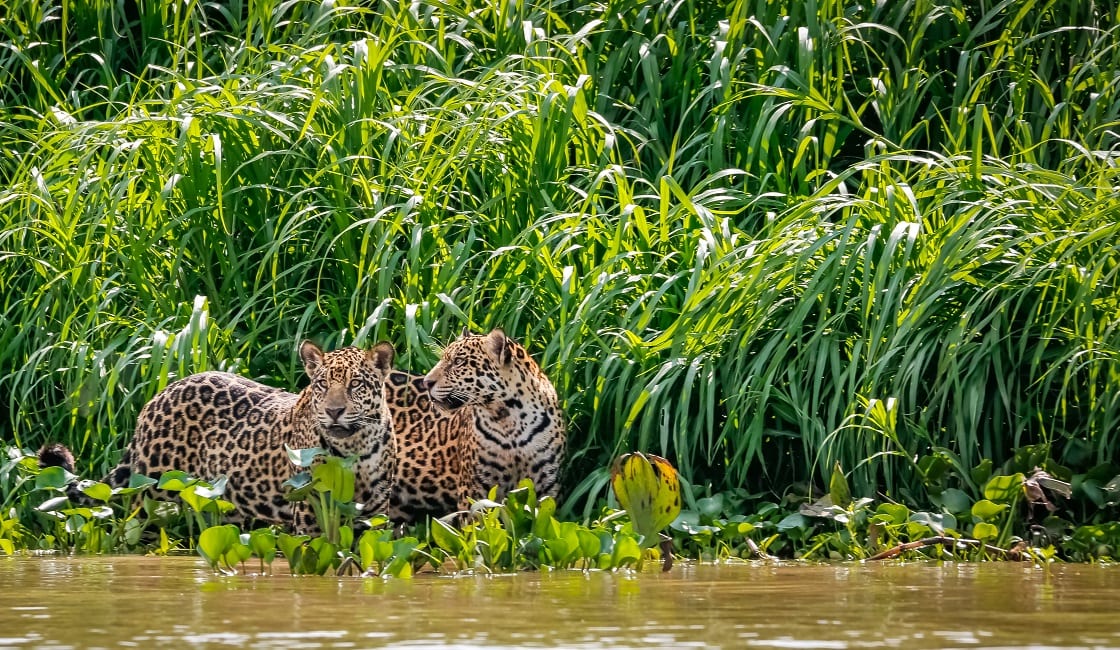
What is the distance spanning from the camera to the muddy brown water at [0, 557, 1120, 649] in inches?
127

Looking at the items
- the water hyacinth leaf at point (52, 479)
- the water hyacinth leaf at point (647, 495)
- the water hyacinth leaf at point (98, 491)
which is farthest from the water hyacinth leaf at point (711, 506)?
the water hyacinth leaf at point (52, 479)

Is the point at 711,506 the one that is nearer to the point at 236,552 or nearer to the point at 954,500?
the point at 954,500

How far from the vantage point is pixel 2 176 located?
8219mm

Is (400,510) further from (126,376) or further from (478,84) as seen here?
(478,84)

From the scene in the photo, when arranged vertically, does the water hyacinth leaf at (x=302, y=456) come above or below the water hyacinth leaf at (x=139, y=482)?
above

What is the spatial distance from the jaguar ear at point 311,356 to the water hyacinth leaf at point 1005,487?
7.23 feet

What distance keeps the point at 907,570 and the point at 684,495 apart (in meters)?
0.98

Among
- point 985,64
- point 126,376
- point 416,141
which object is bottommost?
point 126,376

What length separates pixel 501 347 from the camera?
5.59 m

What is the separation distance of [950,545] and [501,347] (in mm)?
1613

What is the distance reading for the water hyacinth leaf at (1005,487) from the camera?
5215 millimetres

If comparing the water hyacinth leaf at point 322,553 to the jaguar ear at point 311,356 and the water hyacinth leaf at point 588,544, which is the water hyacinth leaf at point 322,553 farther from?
the jaguar ear at point 311,356

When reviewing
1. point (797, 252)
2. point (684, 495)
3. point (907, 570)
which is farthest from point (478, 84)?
point (907, 570)

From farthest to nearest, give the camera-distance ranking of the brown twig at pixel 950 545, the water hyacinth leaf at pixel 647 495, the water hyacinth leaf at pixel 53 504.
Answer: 1. the water hyacinth leaf at pixel 53 504
2. the brown twig at pixel 950 545
3. the water hyacinth leaf at pixel 647 495
